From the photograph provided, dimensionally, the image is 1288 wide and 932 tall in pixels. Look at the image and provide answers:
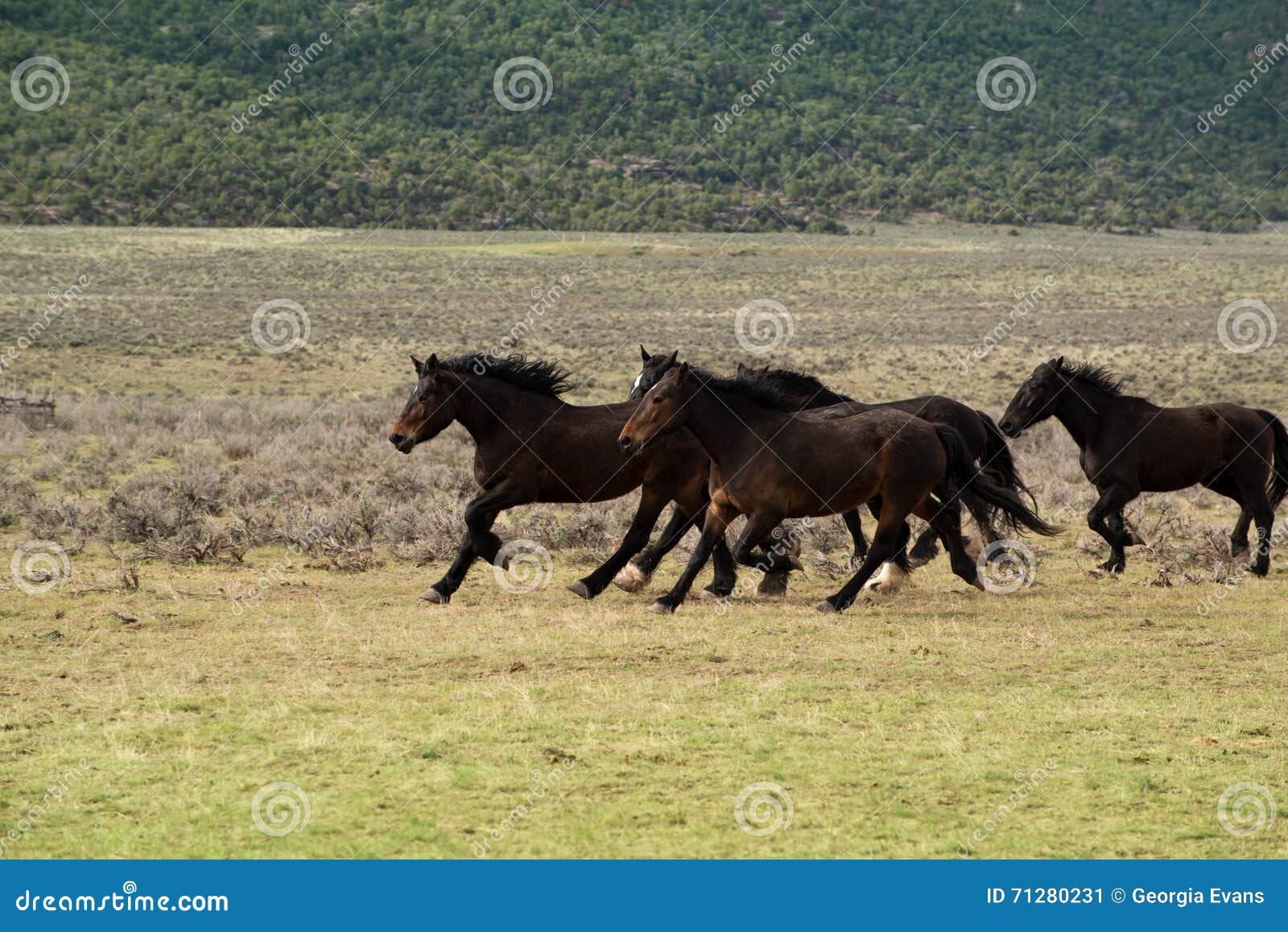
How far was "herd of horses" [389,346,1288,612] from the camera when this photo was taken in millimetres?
11031

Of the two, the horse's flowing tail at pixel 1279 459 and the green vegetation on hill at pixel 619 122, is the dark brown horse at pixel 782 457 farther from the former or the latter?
the green vegetation on hill at pixel 619 122

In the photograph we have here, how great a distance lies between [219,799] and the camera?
21.9 ft

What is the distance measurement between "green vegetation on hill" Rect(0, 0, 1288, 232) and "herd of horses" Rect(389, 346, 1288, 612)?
5301cm

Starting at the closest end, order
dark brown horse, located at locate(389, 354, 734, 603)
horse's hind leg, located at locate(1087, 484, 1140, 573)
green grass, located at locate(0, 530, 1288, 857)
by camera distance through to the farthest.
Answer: green grass, located at locate(0, 530, 1288, 857) → dark brown horse, located at locate(389, 354, 734, 603) → horse's hind leg, located at locate(1087, 484, 1140, 573)

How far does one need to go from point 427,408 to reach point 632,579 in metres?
2.12

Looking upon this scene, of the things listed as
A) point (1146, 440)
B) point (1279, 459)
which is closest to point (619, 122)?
point (1279, 459)

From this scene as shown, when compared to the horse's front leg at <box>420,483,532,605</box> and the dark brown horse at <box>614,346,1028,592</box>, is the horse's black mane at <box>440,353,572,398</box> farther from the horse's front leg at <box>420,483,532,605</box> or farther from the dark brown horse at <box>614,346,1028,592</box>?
the horse's front leg at <box>420,483,532,605</box>

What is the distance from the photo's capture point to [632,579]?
12039 millimetres

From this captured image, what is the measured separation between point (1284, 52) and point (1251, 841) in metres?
117

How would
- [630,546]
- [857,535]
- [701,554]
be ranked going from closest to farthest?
[701,554], [630,546], [857,535]

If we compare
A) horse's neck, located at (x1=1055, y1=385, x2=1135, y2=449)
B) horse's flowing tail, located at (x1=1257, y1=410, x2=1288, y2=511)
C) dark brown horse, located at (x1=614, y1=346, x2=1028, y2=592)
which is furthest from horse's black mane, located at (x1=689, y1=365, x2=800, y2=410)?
horse's flowing tail, located at (x1=1257, y1=410, x2=1288, y2=511)

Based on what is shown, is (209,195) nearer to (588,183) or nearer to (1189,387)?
(588,183)

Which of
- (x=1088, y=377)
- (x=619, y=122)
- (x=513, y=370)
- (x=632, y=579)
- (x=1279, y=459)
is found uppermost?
→ (x=619, y=122)

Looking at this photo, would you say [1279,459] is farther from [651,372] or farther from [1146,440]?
[651,372]
